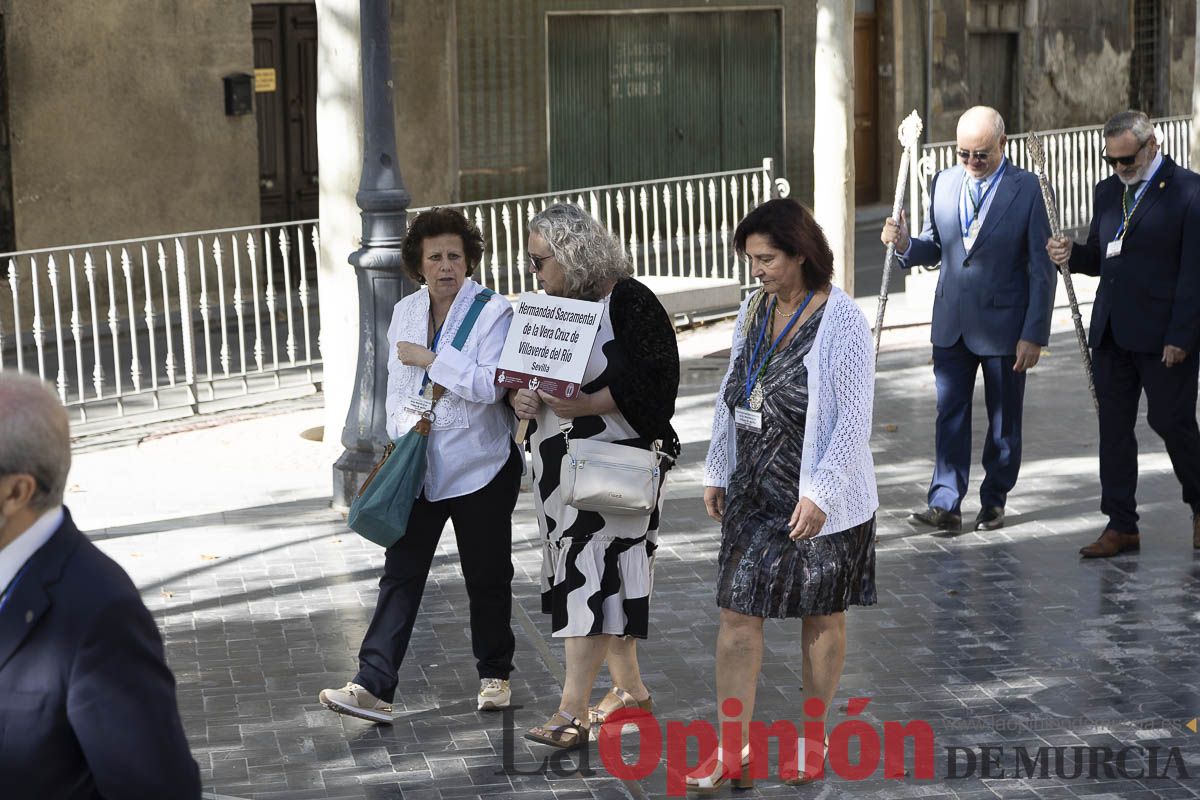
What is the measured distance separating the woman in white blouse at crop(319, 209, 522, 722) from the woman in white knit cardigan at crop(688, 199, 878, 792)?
906 mm

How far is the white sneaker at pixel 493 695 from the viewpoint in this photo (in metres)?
6.10

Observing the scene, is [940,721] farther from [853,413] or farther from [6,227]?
[6,227]

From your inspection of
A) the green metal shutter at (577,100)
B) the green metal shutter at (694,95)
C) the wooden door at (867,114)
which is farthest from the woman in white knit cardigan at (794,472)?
the wooden door at (867,114)

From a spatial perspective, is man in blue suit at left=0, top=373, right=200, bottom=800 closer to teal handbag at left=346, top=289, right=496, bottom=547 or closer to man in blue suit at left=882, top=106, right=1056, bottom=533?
teal handbag at left=346, top=289, right=496, bottom=547

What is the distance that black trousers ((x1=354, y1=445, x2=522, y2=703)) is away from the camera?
593 cm

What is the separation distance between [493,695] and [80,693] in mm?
3404

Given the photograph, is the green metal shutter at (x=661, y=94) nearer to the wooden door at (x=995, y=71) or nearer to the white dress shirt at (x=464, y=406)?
the wooden door at (x=995, y=71)

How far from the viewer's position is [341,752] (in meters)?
5.75

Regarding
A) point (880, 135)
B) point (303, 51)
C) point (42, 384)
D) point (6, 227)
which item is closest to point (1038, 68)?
point (880, 135)

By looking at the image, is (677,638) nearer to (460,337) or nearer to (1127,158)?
(460,337)

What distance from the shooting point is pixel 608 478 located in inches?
218

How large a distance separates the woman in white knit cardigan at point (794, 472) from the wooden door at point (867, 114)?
19233 millimetres

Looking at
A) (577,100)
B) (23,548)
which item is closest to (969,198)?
(23,548)

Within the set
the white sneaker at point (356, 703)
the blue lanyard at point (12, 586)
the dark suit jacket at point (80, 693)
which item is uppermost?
the blue lanyard at point (12, 586)
